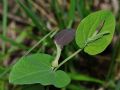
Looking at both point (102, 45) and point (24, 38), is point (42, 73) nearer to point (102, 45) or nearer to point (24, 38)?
point (102, 45)

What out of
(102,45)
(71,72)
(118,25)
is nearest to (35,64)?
(102,45)

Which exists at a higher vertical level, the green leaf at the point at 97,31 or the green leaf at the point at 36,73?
the green leaf at the point at 97,31

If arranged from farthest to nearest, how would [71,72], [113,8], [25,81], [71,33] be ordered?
[113,8] → [71,72] → [71,33] → [25,81]

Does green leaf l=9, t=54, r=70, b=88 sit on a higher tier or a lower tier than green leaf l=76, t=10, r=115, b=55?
lower
